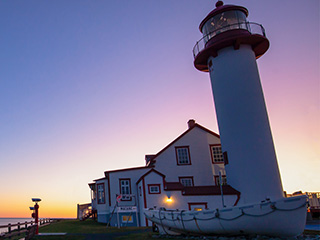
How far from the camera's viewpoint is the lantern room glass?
2034 centimetres

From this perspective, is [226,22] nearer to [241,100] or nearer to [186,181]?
[241,100]

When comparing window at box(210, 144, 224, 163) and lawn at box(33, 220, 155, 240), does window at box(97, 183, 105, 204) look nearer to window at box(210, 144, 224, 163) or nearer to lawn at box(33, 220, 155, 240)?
lawn at box(33, 220, 155, 240)

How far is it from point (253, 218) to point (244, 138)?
28.3 feet

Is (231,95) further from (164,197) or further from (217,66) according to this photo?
(164,197)

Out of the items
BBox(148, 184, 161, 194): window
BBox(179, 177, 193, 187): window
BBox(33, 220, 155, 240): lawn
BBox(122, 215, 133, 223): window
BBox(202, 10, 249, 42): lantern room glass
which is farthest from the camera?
BBox(179, 177, 193, 187): window

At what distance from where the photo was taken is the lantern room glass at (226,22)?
20342mm

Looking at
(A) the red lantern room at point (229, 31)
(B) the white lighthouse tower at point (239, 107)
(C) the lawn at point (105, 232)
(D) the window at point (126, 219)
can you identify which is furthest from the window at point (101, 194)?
(A) the red lantern room at point (229, 31)

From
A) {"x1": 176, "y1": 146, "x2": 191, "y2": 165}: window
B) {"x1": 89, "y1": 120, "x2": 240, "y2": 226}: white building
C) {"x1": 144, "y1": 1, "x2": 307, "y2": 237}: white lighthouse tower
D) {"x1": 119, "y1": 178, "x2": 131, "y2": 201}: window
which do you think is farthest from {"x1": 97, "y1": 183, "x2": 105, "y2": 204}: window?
{"x1": 144, "y1": 1, "x2": 307, "y2": 237}: white lighthouse tower

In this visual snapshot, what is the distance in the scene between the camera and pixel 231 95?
769 inches

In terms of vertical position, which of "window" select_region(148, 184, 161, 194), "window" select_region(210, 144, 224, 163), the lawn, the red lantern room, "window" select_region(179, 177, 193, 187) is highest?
the red lantern room

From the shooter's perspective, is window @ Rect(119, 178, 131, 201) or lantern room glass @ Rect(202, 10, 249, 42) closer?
lantern room glass @ Rect(202, 10, 249, 42)

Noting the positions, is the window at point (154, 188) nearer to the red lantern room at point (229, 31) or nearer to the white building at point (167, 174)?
the white building at point (167, 174)

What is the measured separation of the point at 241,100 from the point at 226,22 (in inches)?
252

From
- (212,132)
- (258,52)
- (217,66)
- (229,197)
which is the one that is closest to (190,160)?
(212,132)
